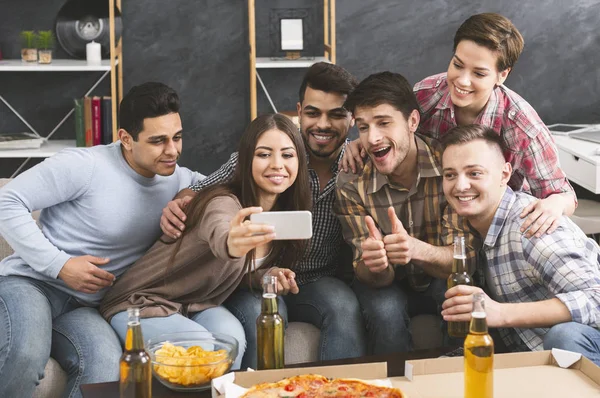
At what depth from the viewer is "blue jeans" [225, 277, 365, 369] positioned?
270 cm

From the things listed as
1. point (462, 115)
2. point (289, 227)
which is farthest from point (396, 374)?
point (462, 115)

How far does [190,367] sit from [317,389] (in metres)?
0.33

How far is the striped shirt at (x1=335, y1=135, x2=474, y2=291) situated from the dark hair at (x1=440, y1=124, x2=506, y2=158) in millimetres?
200

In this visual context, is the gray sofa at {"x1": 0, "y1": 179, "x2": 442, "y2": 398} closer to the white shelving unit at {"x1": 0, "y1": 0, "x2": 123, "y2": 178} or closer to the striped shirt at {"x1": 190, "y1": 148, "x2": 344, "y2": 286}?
the striped shirt at {"x1": 190, "y1": 148, "x2": 344, "y2": 286}

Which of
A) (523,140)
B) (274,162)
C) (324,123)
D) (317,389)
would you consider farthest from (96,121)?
(317,389)

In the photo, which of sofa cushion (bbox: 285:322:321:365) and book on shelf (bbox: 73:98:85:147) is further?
book on shelf (bbox: 73:98:85:147)

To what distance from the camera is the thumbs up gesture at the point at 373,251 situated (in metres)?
2.53

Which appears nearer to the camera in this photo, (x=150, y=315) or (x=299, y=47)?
(x=150, y=315)

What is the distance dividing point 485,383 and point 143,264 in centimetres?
131

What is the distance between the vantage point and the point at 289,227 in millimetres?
2156

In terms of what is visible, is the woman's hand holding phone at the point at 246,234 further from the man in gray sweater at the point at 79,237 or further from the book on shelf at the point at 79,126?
the book on shelf at the point at 79,126

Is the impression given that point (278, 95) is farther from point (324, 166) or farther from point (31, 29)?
point (324, 166)

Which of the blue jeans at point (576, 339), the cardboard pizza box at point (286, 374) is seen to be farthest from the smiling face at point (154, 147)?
the blue jeans at point (576, 339)

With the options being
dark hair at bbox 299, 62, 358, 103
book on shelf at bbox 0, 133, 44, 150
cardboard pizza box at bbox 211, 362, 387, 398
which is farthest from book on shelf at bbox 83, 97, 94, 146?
cardboard pizza box at bbox 211, 362, 387, 398
